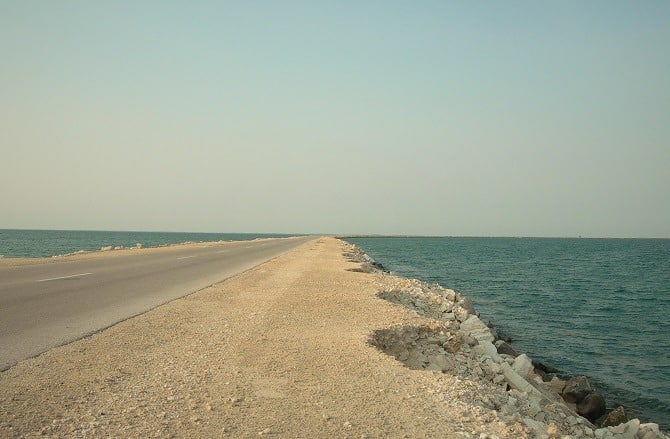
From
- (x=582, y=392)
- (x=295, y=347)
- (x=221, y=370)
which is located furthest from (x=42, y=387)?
(x=582, y=392)

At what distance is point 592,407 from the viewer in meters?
10.9

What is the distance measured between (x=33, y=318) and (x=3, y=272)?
34.5ft

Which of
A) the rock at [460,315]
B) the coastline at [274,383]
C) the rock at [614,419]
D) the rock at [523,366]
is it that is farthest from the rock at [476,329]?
the rock at [614,419]

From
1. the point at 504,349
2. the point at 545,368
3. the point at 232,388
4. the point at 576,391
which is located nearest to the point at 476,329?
the point at 504,349

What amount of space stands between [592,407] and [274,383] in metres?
8.37

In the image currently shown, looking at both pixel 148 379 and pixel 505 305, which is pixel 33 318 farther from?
pixel 505 305

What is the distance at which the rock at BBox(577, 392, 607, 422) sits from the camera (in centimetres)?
1080

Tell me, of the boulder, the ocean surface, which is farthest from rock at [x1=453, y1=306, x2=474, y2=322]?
the ocean surface

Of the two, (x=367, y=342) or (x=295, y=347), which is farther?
(x=367, y=342)

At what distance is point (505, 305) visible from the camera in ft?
86.3

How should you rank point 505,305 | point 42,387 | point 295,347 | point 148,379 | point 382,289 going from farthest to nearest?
point 505,305 → point 382,289 → point 295,347 → point 148,379 → point 42,387

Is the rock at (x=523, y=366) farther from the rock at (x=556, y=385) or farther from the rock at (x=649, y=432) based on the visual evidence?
the rock at (x=649, y=432)

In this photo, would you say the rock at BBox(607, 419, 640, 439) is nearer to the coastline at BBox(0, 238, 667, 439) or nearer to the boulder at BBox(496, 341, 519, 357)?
the coastline at BBox(0, 238, 667, 439)

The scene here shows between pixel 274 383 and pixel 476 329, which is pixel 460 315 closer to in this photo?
pixel 476 329
